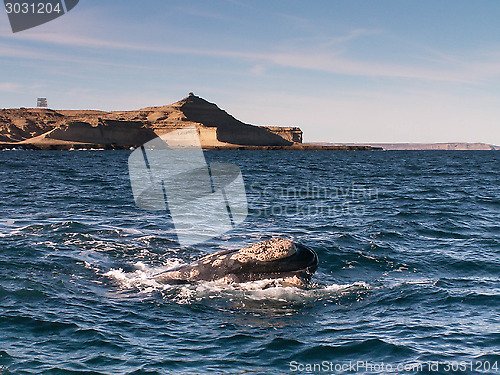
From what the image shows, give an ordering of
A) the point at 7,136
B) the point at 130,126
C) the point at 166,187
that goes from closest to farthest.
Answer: the point at 166,187 → the point at 7,136 → the point at 130,126

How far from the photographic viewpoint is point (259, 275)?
36.3ft

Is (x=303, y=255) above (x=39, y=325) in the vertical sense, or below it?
above

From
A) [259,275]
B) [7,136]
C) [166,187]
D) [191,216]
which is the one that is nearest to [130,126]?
[7,136]

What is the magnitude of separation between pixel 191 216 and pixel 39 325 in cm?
1356

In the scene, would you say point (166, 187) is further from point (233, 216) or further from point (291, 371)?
point (291, 371)
